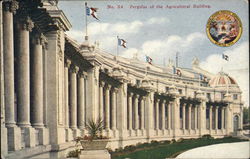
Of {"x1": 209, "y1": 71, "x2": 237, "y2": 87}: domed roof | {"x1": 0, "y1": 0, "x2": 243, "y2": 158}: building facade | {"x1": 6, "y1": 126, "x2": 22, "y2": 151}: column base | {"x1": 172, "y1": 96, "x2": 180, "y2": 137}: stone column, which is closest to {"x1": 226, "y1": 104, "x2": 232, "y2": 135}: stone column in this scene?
{"x1": 209, "y1": 71, "x2": 237, "y2": 87}: domed roof

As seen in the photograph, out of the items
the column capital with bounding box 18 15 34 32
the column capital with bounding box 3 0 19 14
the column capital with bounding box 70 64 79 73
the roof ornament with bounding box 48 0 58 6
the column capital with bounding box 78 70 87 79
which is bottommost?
the column capital with bounding box 78 70 87 79

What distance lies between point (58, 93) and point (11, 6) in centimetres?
682

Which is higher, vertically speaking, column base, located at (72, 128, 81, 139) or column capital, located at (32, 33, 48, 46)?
column capital, located at (32, 33, 48, 46)

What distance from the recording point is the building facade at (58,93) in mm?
17875

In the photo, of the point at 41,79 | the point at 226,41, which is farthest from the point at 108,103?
the point at 41,79

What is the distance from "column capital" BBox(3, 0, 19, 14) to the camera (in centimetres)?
1762

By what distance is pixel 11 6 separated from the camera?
17906mm

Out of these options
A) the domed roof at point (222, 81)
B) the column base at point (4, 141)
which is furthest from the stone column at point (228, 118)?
the column base at point (4, 141)

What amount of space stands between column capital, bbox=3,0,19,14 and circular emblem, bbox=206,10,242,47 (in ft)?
42.4

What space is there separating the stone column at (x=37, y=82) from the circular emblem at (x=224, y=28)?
34.7 feet

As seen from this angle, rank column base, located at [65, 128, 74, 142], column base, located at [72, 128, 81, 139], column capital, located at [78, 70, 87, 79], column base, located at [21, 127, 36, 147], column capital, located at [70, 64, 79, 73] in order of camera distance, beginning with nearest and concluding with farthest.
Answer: column base, located at [21, 127, 36, 147] → column base, located at [65, 128, 74, 142] → column base, located at [72, 128, 81, 139] → column capital, located at [70, 64, 79, 73] → column capital, located at [78, 70, 87, 79]

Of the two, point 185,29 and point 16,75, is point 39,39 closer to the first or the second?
point 16,75

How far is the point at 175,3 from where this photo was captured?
25516 mm

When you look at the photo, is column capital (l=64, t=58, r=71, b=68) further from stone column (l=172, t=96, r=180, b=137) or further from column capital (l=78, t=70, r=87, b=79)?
stone column (l=172, t=96, r=180, b=137)
